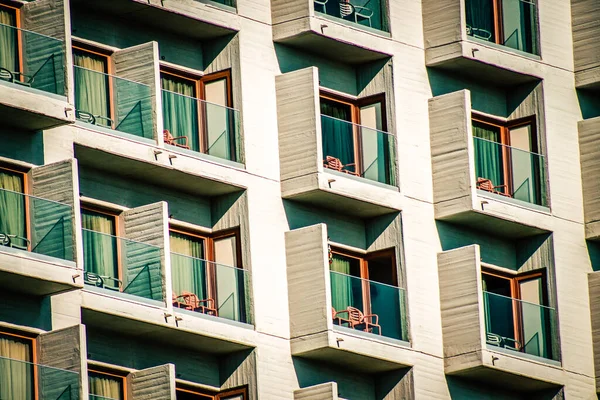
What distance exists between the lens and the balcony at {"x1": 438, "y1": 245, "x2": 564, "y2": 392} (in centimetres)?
6394

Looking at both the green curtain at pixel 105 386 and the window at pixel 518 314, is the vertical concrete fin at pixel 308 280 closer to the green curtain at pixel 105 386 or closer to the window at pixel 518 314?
the green curtain at pixel 105 386

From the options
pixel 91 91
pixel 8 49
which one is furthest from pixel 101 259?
pixel 8 49

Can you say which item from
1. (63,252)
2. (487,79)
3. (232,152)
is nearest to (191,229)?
(232,152)

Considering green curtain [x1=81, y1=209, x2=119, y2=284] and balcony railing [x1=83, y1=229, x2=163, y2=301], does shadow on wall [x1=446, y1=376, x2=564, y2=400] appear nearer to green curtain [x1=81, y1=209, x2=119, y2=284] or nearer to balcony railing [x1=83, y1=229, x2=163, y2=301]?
balcony railing [x1=83, y1=229, x2=163, y2=301]

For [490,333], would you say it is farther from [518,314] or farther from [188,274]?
[188,274]

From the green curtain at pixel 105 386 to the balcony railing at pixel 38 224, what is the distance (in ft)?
9.88

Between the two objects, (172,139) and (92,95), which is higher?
(92,95)

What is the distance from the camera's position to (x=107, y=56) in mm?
61312

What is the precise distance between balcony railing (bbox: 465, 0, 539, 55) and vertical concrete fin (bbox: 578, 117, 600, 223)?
2.29 m

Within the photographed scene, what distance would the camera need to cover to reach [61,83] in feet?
190

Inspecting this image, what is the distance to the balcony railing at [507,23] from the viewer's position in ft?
223

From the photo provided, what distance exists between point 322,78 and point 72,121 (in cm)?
920

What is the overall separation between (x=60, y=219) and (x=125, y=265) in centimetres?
261

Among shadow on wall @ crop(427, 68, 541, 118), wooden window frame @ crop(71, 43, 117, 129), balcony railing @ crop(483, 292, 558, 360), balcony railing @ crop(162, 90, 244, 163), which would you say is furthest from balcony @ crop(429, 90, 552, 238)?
wooden window frame @ crop(71, 43, 117, 129)
